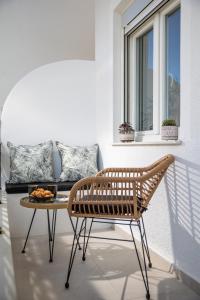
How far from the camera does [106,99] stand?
3.43m

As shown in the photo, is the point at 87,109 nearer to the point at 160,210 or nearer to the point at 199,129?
the point at 160,210

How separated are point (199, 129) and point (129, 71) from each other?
1577 millimetres

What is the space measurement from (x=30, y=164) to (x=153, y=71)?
5.34ft

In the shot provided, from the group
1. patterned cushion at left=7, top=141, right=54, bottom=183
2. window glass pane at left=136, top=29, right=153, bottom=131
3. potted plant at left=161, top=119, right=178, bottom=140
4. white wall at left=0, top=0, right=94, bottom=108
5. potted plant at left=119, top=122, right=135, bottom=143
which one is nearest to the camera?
potted plant at left=161, top=119, right=178, bottom=140

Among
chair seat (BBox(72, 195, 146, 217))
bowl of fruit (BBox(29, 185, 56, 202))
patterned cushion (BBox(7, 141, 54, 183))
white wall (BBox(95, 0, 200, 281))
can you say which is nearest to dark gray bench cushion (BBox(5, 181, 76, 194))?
patterned cushion (BBox(7, 141, 54, 183))

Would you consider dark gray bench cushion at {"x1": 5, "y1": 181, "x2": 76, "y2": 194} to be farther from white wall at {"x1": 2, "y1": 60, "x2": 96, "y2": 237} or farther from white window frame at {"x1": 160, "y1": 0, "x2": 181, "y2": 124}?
white window frame at {"x1": 160, "y1": 0, "x2": 181, "y2": 124}

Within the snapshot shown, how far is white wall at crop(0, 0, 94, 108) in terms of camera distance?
4371mm

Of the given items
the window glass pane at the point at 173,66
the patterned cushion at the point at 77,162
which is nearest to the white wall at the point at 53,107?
the patterned cushion at the point at 77,162

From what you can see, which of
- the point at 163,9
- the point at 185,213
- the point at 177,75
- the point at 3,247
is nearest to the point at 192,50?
the point at 177,75

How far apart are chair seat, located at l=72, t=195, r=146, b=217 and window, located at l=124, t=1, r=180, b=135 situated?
0.84 meters

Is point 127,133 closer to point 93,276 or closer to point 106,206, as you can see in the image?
point 106,206

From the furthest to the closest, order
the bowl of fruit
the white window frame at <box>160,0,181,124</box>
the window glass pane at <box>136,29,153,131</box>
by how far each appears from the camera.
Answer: the window glass pane at <box>136,29,153,131</box> → the white window frame at <box>160,0,181,124</box> → the bowl of fruit

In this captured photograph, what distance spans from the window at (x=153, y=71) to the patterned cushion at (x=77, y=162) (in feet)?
2.17

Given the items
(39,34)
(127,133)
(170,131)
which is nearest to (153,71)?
(127,133)
